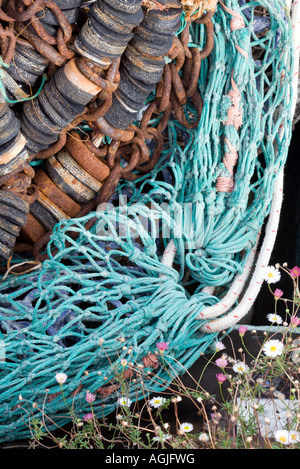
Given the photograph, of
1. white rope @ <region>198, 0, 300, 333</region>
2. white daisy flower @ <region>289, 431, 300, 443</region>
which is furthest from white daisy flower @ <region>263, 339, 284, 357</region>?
white rope @ <region>198, 0, 300, 333</region>

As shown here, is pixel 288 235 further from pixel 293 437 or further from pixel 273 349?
pixel 293 437

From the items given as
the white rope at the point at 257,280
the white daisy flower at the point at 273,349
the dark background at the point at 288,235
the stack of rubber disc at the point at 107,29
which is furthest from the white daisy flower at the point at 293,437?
the stack of rubber disc at the point at 107,29

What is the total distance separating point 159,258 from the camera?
1.37 meters

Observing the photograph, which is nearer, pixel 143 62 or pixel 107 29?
pixel 107 29

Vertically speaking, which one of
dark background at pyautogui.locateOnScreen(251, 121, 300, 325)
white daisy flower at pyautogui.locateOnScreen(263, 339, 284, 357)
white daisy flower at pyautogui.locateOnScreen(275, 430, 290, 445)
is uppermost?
white daisy flower at pyautogui.locateOnScreen(263, 339, 284, 357)

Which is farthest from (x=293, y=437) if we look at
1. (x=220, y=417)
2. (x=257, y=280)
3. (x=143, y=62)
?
(x=143, y=62)

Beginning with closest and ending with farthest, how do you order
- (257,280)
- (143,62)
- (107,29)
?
(107,29) → (143,62) → (257,280)

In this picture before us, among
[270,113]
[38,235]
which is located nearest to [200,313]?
[38,235]

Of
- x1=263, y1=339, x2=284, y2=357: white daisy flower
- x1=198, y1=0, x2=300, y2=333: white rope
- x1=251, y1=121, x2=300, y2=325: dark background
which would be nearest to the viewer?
x1=263, y1=339, x2=284, y2=357: white daisy flower

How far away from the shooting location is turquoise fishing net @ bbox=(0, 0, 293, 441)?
112cm

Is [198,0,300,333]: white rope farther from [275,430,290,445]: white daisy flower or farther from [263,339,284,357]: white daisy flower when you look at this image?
[275,430,290,445]: white daisy flower

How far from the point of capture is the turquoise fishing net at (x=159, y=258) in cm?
112

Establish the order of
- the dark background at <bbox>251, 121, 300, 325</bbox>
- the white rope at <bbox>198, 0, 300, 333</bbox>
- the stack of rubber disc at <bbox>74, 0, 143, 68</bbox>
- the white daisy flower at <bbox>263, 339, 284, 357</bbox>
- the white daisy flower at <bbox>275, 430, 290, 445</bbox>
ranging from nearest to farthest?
the white daisy flower at <bbox>275, 430, 290, 445</bbox> → the white daisy flower at <bbox>263, 339, 284, 357</bbox> → the stack of rubber disc at <bbox>74, 0, 143, 68</bbox> → the white rope at <bbox>198, 0, 300, 333</bbox> → the dark background at <bbox>251, 121, 300, 325</bbox>
